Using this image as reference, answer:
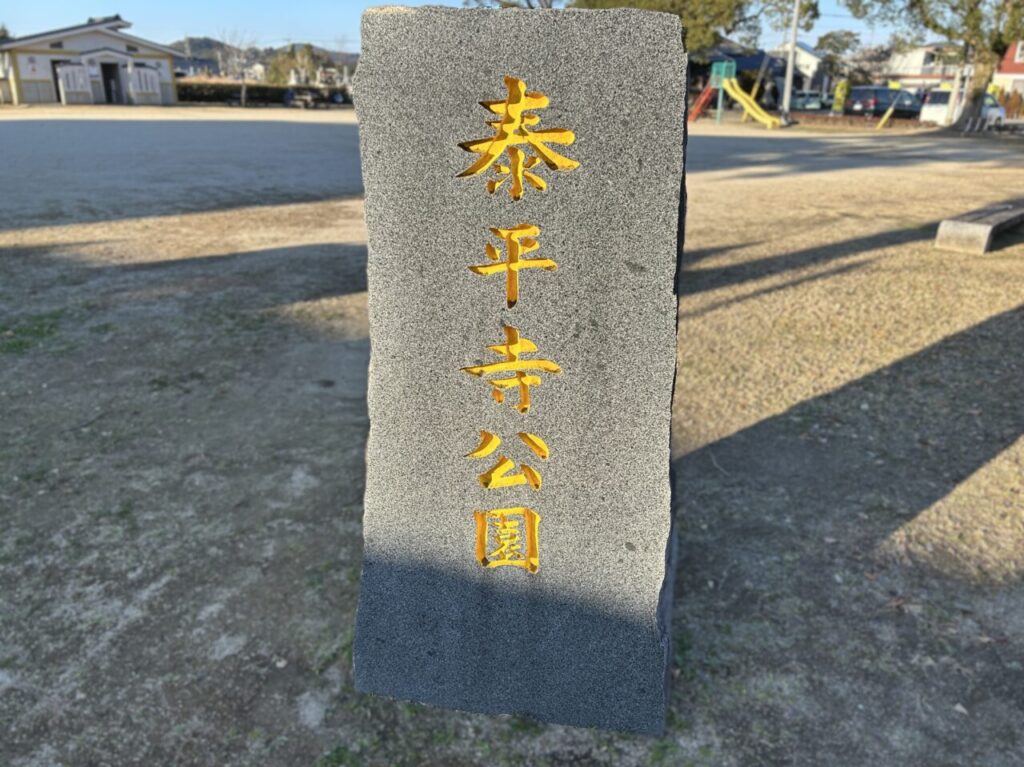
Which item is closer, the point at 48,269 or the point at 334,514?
the point at 334,514

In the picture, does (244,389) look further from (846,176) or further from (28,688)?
(846,176)

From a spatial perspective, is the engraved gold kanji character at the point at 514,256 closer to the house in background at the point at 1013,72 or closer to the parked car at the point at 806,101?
the parked car at the point at 806,101

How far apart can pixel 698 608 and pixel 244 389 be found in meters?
2.66

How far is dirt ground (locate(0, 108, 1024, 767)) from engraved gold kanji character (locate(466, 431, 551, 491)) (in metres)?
0.71

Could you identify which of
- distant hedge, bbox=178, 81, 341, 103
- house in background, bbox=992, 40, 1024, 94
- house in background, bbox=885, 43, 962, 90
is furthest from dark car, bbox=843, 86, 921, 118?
distant hedge, bbox=178, 81, 341, 103

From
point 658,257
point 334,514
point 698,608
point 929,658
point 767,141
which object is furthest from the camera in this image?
point 767,141

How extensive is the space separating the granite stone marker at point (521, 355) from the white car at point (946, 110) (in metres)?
26.0

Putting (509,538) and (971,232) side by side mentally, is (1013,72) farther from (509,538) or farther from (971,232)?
(509,538)

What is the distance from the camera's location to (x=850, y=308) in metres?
5.48

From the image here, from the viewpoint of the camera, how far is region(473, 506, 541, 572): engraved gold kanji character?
187cm

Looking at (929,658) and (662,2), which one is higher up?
(662,2)

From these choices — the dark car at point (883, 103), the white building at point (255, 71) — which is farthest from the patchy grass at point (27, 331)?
the white building at point (255, 71)

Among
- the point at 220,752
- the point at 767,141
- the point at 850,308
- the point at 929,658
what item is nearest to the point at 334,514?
the point at 220,752

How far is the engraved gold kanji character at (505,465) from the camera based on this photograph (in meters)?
1.79
